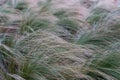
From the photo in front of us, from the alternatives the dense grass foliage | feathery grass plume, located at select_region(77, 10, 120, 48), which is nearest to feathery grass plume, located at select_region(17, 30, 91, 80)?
the dense grass foliage

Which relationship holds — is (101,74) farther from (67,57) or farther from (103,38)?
(103,38)

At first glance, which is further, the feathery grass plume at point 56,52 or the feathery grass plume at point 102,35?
the feathery grass plume at point 102,35

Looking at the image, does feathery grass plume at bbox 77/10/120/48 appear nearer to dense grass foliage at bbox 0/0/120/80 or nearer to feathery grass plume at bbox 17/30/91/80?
dense grass foliage at bbox 0/0/120/80

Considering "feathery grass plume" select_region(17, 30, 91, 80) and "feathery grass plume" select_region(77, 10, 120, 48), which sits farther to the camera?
"feathery grass plume" select_region(77, 10, 120, 48)

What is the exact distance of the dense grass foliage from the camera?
2.76 meters

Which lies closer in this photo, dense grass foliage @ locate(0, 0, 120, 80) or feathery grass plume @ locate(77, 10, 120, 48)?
dense grass foliage @ locate(0, 0, 120, 80)

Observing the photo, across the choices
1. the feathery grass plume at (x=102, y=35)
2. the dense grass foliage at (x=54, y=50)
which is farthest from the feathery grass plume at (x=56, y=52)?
the feathery grass plume at (x=102, y=35)

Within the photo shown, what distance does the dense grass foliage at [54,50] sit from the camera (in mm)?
2756

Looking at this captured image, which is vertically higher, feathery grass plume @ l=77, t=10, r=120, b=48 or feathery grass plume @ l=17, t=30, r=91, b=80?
feathery grass plume @ l=77, t=10, r=120, b=48

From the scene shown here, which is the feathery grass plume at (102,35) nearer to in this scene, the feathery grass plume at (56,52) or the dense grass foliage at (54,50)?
the dense grass foliage at (54,50)

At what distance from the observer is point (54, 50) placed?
2.92 metres

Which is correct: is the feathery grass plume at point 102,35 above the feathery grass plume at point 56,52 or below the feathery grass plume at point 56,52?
above

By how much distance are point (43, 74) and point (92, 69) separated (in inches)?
17.2

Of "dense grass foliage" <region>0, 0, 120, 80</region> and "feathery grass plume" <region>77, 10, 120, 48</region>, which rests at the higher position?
"feathery grass plume" <region>77, 10, 120, 48</region>
